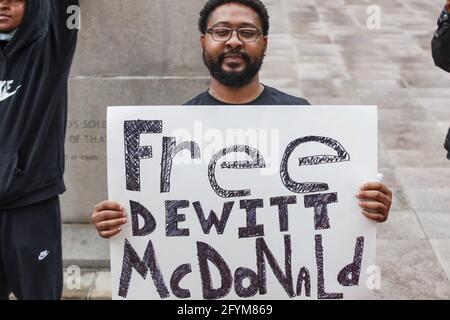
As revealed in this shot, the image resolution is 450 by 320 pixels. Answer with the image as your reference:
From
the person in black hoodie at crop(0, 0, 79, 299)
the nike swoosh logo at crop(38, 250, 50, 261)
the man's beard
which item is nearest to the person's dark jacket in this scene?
the person in black hoodie at crop(0, 0, 79, 299)

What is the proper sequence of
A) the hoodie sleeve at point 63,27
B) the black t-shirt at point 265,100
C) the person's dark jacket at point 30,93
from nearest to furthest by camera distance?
the black t-shirt at point 265,100 → the hoodie sleeve at point 63,27 → the person's dark jacket at point 30,93

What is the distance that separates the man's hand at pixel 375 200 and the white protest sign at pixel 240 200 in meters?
0.06

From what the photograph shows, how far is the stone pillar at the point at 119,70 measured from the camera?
14.9ft

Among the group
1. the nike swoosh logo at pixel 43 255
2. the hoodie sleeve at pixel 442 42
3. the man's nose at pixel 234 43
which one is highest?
the man's nose at pixel 234 43

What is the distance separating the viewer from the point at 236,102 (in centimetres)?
268

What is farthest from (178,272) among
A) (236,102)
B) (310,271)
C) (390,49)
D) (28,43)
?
(390,49)

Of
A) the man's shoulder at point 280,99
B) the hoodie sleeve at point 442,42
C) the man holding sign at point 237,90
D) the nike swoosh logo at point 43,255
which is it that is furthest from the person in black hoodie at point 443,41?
the nike swoosh logo at point 43,255

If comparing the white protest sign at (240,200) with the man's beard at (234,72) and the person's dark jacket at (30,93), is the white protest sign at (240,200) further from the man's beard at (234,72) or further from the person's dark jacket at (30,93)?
the person's dark jacket at (30,93)

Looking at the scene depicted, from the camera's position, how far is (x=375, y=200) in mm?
2438

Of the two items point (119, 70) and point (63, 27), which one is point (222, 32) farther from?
point (119, 70)

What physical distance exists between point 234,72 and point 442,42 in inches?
51.9
